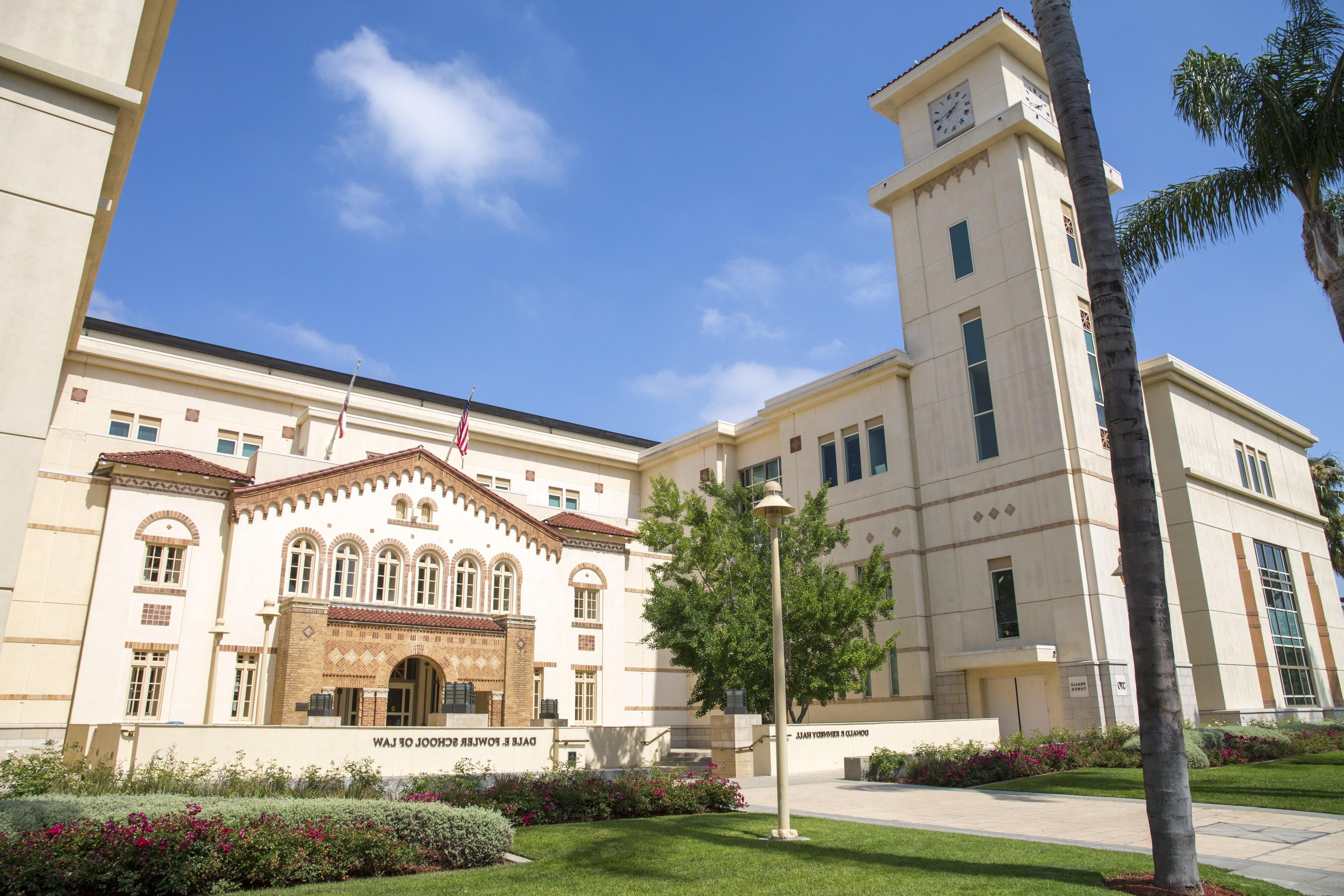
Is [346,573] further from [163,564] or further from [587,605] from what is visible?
[587,605]

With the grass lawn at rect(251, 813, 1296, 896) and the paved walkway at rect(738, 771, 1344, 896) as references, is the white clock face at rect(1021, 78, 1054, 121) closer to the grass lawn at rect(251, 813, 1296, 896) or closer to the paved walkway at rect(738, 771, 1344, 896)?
the paved walkway at rect(738, 771, 1344, 896)

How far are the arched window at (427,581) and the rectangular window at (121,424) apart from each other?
1571 centimetres

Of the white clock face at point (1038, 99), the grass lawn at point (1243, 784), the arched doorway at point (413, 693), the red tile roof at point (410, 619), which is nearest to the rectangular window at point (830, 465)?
the red tile roof at point (410, 619)

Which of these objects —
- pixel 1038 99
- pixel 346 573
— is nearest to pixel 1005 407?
pixel 1038 99

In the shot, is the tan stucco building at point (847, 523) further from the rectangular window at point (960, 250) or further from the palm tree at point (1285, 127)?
the palm tree at point (1285, 127)

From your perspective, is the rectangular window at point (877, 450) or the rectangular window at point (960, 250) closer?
the rectangular window at point (960, 250)

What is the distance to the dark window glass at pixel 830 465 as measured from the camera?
3894 cm

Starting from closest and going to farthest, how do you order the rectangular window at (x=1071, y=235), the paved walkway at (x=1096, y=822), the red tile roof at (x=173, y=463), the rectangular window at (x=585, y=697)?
the paved walkway at (x=1096, y=822)
the red tile roof at (x=173, y=463)
the rectangular window at (x=1071, y=235)
the rectangular window at (x=585, y=697)

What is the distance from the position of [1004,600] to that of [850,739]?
10190 mm

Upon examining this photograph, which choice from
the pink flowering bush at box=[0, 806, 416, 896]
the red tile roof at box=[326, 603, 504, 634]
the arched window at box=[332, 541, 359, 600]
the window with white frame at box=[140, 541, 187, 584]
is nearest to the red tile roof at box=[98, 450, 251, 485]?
the window with white frame at box=[140, 541, 187, 584]

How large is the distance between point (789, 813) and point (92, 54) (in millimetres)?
15544

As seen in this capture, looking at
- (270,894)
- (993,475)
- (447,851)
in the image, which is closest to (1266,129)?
(993,475)

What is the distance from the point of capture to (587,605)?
3778 centimetres

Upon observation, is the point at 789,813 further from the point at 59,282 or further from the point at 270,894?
the point at 59,282
